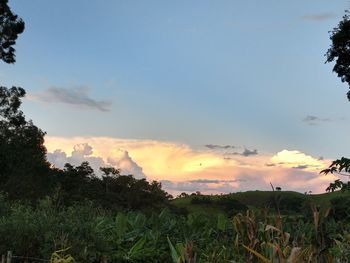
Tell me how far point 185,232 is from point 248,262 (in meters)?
6.93

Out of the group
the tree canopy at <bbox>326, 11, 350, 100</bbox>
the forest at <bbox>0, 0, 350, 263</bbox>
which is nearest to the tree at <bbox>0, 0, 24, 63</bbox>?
A: the forest at <bbox>0, 0, 350, 263</bbox>

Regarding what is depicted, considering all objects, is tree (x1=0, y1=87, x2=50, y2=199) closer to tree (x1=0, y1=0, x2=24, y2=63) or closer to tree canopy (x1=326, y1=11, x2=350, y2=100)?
tree (x1=0, y1=0, x2=24, y2=63)

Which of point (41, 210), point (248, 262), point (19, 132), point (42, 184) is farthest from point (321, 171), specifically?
point (19, 132)

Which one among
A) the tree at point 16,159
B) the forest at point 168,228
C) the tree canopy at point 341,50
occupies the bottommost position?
the forest at point 168,228

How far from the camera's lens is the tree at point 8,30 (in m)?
30.7

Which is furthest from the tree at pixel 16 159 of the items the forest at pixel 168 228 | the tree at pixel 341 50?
the tree at pixel 341 50

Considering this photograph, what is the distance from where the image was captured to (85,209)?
973 cm

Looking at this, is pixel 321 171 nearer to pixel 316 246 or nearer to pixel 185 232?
pixel 185 232

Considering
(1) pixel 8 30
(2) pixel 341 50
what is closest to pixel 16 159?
(1) pixel 8 30

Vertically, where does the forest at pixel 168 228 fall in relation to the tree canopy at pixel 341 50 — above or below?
below

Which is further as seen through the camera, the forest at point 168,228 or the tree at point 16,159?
the tree at point 16,159

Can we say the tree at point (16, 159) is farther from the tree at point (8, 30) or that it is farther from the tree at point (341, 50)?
the tree at point (341, 50)

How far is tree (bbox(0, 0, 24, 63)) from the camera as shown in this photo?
1208 inches

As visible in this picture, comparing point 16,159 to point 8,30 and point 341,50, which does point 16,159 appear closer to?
point 8,30
